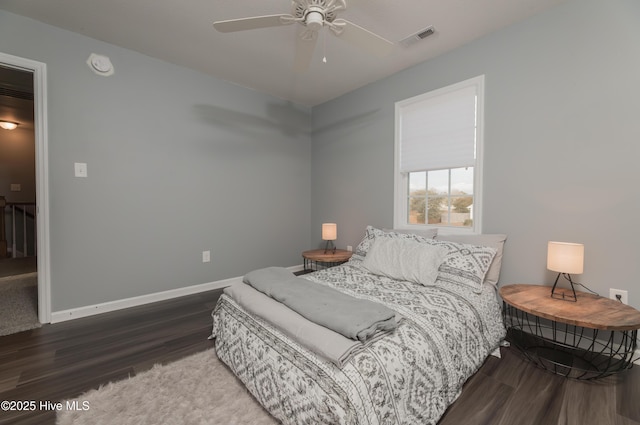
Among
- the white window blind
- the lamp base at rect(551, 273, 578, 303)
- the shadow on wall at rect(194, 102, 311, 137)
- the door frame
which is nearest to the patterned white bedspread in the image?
the lamp base at rect(551, 273, 578, 303)

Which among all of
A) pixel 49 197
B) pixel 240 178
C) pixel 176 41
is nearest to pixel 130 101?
pixel 176 41

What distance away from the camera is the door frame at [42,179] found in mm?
2338

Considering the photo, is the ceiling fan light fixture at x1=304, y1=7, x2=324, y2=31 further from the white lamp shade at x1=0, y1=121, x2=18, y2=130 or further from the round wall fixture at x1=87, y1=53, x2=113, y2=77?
the white lamp shade at x1=0, y1=121, x2=18, y2=130

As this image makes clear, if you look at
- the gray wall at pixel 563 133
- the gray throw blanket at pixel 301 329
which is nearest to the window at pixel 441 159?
the gray wall at pixel 563 133

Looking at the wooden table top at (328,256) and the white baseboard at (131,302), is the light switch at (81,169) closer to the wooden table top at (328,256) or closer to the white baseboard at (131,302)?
the white baseboard at (131,302)

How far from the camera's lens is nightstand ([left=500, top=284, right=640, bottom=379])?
61.5 inches

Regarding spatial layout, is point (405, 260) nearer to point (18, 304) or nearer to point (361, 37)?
point (361, 37)

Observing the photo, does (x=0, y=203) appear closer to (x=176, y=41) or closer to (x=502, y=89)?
(x=176, y=41)

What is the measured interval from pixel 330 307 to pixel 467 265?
1.33 metres

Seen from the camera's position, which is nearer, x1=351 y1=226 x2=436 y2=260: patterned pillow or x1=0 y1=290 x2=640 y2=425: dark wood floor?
x1=0 y1=290 x2=640 y2=425: dark wood floor

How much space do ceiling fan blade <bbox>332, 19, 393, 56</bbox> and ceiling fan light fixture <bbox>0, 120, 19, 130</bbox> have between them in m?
6.86

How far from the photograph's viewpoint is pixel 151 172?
2951mm

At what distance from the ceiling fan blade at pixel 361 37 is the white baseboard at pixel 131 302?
3.08m

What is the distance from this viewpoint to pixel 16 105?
4617mm
